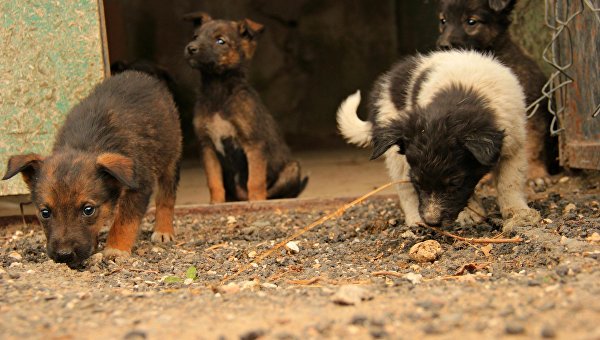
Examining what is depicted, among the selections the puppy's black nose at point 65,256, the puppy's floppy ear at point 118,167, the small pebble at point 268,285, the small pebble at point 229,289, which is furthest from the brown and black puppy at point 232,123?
the small pebble at point 229,289

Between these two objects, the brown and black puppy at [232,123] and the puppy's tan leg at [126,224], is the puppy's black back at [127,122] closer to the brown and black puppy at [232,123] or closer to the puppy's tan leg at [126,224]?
the puppy's tan leg at [126,224]

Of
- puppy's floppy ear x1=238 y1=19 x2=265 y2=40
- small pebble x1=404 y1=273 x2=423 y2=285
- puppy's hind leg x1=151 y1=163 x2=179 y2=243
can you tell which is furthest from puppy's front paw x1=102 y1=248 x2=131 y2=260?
puppy's floppy ear x1=238 y1=19 x2=265 y2=40

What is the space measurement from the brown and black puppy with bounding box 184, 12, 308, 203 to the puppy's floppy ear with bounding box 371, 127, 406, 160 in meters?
3.14

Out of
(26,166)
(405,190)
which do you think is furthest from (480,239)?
(26,166)

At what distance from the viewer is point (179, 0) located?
13.4 metres

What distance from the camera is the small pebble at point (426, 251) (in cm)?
448

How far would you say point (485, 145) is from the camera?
451 cm

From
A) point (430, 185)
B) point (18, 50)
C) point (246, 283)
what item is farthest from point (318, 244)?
point (18, 50)

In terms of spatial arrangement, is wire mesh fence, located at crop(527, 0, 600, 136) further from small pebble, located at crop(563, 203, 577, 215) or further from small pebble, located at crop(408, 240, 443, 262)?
small pebble, located at crop(408, 240, 443, 262)

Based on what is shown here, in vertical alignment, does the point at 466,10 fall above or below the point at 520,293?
above

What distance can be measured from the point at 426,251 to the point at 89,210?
219 cm

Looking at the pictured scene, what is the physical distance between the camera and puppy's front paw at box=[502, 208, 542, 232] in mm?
4898

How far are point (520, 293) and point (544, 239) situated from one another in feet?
4.13

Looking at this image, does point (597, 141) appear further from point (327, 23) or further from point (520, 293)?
point (327, 23)
